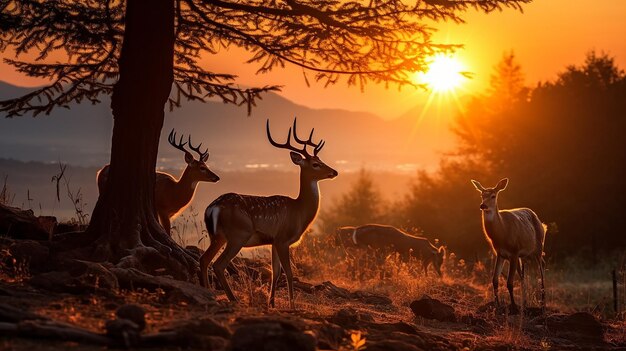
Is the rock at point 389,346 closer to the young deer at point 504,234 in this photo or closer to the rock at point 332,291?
the rock at point 332,291

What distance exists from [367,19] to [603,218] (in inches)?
1156

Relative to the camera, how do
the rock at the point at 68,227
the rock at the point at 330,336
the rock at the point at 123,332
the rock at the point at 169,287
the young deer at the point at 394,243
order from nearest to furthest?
the rock at the point at 123,332 → the rock at the point at 330,336 → the rock at the point at 169,287 → the rock at the point at 68,227 → the young deer at the point at 394,243

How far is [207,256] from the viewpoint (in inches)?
489

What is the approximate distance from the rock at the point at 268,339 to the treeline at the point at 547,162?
31.3 metres

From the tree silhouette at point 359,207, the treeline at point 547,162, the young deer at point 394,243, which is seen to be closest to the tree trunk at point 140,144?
the young deer at point 394,243

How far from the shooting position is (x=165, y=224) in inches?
693

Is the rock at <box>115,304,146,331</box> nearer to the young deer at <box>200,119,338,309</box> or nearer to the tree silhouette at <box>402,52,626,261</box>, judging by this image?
the young deer at <box>200,119,338,309</box>

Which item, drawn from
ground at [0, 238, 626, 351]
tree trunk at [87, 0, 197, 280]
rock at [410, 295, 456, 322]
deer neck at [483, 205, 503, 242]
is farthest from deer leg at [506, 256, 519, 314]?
tree trunk at [87, 0, 197, 280]

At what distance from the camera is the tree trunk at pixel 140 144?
13.2 metres

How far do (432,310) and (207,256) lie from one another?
3.66 metres

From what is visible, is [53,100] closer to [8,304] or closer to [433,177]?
[8,304]

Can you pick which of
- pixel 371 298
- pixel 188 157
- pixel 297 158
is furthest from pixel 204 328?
pixel 188 157

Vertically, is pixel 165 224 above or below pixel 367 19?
below

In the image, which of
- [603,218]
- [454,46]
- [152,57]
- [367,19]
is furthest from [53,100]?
[603,218]
